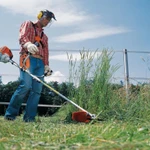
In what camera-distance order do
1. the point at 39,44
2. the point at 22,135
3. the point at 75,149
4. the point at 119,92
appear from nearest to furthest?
the point at 75,149, the point at 22,135, the point at 39,44, the point at 119,92

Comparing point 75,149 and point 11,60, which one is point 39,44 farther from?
point 75,149

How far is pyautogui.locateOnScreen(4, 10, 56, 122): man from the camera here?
553cm

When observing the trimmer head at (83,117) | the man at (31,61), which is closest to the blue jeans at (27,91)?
the man at (31,61)

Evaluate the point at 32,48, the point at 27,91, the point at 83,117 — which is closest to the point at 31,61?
the point at 32,48

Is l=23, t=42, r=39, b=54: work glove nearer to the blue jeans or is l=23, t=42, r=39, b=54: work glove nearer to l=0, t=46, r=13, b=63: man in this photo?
the blue jeans

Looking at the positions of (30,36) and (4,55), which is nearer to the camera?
(4,55)

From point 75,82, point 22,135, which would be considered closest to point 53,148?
point 22,135

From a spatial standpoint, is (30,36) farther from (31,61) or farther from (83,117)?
(83,117)

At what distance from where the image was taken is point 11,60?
5559mm

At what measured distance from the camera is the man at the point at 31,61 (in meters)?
5.53

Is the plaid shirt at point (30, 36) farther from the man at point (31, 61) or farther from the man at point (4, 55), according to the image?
the man at point (4, 55)

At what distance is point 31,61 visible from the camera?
5559 millimetres

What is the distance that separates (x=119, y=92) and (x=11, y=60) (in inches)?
69.0

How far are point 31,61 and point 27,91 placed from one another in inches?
16.2
